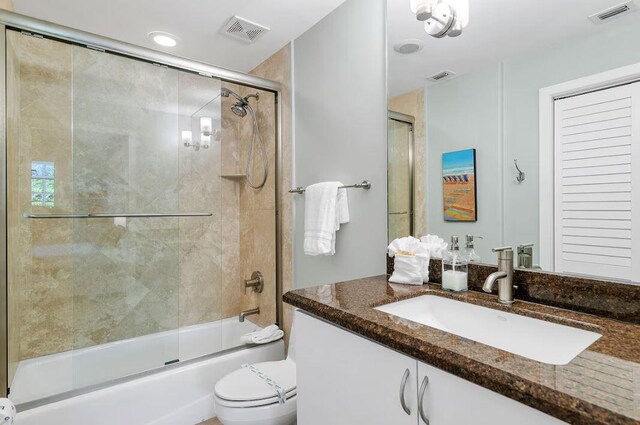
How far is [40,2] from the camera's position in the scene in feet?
5.76

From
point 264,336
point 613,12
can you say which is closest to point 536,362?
point 613,12

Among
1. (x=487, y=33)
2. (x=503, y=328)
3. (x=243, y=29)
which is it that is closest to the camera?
(x=503, y=328)

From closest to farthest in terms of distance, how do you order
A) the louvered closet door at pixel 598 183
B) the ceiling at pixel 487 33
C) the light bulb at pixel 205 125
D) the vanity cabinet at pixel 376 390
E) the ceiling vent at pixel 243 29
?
1. the vanity cabinet at pixel 376 390
2. the louvered closet door at pixel 598 183
3. the ceiling at pixel 487 33
4. the ceiling vent at pixel 243 29
5. the light bulb at pixel 205 125

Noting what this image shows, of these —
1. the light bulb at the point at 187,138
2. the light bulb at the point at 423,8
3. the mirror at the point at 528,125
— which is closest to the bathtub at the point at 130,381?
the light bulb at the point at 187,138

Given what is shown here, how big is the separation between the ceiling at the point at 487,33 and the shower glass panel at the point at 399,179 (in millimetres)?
182

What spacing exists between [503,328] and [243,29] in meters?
2.06

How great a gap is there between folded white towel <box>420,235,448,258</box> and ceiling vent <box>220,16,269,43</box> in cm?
160

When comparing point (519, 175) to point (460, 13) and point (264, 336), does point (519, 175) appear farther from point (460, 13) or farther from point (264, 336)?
point (264, 336)

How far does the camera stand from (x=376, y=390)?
0.86 meters

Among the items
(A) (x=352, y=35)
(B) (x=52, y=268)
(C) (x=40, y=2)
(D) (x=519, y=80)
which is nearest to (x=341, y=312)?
(D) (x=519, y=80)

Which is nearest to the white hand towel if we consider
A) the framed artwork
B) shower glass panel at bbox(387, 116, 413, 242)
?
shower glass panel at bbox(387, 116, 413, 242)

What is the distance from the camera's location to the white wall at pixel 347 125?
1.62 m

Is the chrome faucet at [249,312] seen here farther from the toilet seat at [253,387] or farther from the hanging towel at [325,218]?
the hanging towel at [325,218]

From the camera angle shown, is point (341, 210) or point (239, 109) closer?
point (341, 210)
